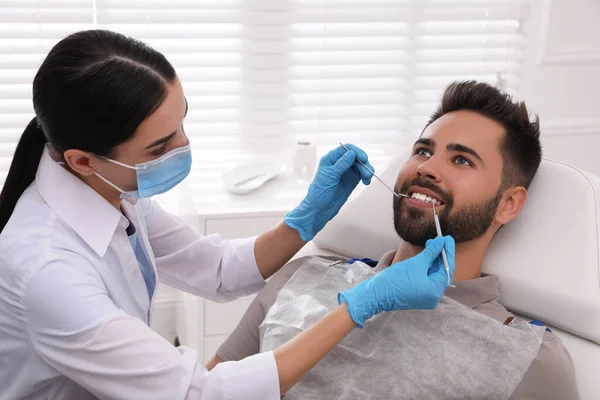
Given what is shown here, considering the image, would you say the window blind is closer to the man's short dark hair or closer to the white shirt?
the man's short dark hair

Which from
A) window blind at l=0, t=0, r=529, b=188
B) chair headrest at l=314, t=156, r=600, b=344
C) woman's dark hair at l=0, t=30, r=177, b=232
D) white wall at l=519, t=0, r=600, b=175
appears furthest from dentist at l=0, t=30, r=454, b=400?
white wall at l=519, t=0, r=600, b=175

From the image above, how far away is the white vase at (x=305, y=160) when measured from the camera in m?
2.76

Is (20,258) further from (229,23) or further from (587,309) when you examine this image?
(229,23)

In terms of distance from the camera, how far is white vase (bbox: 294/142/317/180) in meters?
2.76

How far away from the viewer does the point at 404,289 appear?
4.51 feet

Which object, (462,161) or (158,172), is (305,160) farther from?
(158,172)

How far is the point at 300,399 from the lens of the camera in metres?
1.48

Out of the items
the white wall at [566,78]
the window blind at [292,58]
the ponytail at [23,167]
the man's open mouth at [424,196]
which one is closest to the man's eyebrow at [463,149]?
the man's open mouth at [424,196]

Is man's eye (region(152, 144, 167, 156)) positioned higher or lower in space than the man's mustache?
higher

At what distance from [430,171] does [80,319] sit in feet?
2.51

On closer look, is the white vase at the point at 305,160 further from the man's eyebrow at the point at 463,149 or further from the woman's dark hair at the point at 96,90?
the woman's dark hair at the point at 96,90

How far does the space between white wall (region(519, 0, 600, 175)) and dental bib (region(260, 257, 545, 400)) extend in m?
1.80

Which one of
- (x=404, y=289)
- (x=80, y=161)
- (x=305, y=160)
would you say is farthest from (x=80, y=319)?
(x=305, y=160)

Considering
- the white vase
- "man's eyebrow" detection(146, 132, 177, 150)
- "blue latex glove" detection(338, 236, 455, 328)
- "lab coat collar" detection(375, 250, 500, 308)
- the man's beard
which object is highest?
"man's eyebrow" detection(146, 132, 177, 150)
